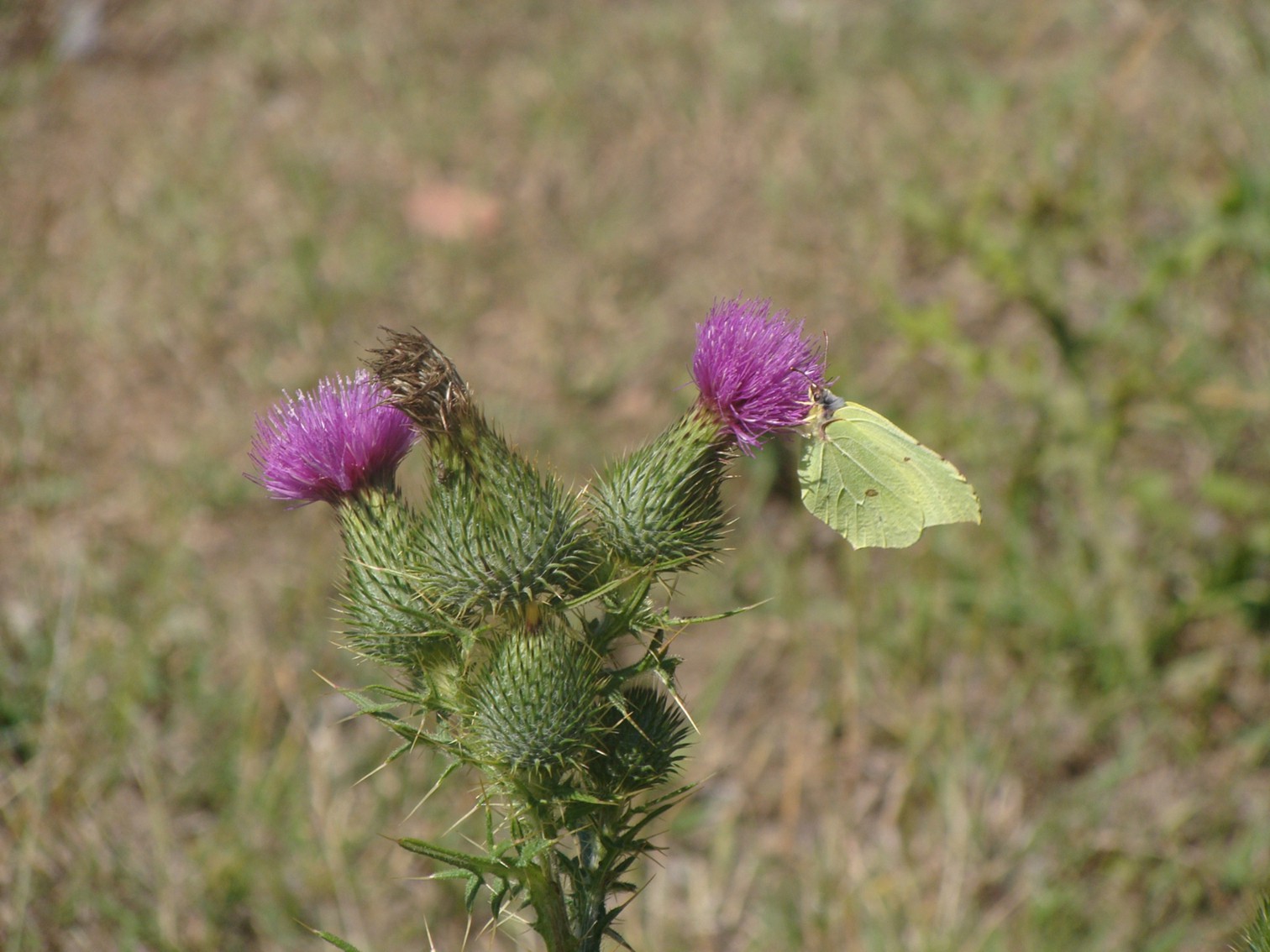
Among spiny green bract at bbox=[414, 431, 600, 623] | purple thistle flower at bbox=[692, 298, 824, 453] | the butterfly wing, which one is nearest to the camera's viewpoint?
spiny green bract at bbox=[414, 431, 600, 623]

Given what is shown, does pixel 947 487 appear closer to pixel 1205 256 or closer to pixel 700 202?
pixel 1205 256

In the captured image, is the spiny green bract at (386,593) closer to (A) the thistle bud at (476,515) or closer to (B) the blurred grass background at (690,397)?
(A) the thistle bud at (476,515)

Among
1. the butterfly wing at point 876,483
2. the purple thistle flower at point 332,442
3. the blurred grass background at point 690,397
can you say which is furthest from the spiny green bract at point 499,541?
the blurred grass background at point 690,397

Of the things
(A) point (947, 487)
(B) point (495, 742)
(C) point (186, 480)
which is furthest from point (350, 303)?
(B) point (495, 742)

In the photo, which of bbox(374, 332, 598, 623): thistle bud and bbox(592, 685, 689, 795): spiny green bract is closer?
bbox(592, 685, 689, 795): spiny green bract

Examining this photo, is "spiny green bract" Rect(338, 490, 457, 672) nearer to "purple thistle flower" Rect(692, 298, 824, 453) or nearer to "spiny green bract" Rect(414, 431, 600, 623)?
"spiny green bract" Rect(414, 431, 600, 623)

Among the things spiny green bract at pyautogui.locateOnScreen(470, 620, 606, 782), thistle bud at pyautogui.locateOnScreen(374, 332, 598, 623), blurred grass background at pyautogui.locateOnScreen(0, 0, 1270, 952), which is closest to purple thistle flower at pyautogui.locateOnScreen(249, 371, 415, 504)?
thistle bud at pyautogui.locateOnScreen(374, 332, 598, 623)

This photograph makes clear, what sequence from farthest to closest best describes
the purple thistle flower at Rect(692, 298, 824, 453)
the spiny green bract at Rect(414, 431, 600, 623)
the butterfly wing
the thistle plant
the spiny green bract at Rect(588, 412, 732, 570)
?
the butterfly wing < the purple thistle flower at Rect(692, 298, 824, 453) < the spiny green bract at Rect(588, 412, 732, 570) < the spiny green bract at Rect(414, 431, 600, 623) < the thistle plant
